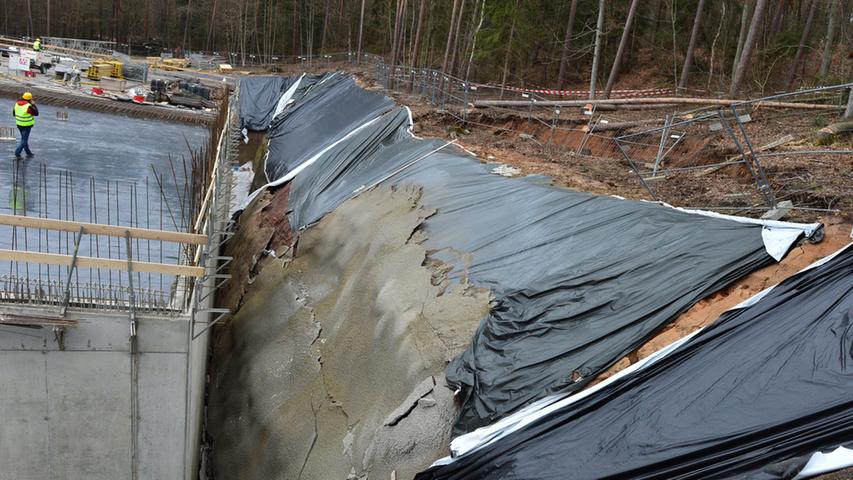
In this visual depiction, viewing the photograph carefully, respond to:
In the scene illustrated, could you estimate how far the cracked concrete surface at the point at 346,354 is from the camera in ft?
22.3

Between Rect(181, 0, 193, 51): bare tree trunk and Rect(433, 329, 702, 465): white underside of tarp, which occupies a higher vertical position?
Rect(181, 0, 193, 51): bare tree trunk

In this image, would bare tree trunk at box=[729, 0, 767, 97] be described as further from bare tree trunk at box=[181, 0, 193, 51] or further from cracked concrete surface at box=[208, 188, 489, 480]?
bare tree trunk at box=[181, 0, 193, 51]

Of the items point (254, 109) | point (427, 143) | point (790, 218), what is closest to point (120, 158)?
point (427, 143)

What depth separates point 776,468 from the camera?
4.01m

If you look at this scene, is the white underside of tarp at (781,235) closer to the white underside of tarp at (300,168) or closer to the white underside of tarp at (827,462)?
the white underside of tarp at (827,462)

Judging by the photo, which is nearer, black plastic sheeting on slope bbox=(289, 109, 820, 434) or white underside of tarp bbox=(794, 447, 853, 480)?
white underside of tarp bbox=(794, 447, 853, 480)

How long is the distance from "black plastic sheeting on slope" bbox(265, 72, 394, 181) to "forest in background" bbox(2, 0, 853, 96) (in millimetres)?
6288

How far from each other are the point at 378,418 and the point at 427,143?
6.78m

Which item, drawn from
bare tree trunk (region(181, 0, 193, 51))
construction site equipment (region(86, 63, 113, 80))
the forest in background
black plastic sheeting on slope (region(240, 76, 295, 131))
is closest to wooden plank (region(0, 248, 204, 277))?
the forest in background

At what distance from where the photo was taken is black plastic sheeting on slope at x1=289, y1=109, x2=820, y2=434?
584 cm

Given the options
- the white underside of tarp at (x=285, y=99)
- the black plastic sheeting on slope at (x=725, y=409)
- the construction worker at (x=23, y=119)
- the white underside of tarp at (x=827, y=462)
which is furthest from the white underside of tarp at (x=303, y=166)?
the white underside of tarp at (x=827, y=462)

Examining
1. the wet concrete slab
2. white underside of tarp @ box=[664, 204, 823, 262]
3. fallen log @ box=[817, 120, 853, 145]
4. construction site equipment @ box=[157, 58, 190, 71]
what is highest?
fallen log @ box=[817, 120, 853, 145]

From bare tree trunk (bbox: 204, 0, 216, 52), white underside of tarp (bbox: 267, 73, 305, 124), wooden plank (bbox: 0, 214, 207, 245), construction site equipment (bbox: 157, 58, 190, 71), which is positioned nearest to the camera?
wooden plank (bbox: 0, 214, 207, 245)

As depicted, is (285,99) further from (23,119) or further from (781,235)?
(781,235)
